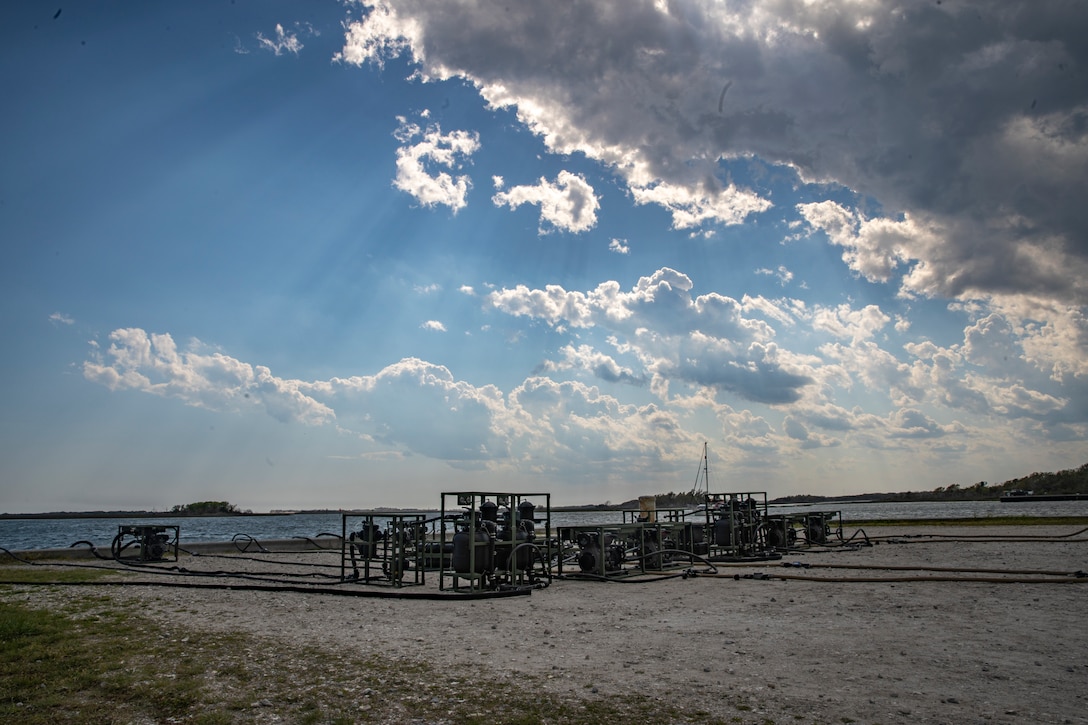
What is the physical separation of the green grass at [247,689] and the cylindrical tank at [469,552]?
23.7 ft

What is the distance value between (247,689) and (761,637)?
709 centimetres

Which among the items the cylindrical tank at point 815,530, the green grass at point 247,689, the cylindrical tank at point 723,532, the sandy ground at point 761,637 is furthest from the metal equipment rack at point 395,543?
the cylindrical tank at point 815,530

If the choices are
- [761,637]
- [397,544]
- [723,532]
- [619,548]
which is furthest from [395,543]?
[723,532]

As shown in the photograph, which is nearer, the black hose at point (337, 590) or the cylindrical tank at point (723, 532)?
the black hose at point (337, 590)

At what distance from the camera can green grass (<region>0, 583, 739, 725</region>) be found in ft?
22.0

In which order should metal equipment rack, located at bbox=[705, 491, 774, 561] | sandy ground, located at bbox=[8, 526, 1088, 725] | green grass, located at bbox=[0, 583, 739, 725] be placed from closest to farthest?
green grass, located at bbox=[0, 583, 739, 725]
sandy ground, located at bbox=[8, 526, 1088, 725]
metal equipment rack, located at bbox=[705, 491, 774, 561]

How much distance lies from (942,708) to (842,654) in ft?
7.94

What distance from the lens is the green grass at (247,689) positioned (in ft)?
22.0

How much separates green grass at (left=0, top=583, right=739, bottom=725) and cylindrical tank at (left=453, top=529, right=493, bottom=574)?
7226mm

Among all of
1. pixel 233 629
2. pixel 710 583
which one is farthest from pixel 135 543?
pixel 710 583

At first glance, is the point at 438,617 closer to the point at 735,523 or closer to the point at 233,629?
the point at 233,629

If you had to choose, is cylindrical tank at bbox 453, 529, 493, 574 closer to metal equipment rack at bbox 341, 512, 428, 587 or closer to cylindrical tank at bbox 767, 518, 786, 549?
metal equipment rack at bbox 341, 512, 428, 587

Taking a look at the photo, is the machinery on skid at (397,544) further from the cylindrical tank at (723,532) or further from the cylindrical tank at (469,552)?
the cylindrical tank at (723,532)

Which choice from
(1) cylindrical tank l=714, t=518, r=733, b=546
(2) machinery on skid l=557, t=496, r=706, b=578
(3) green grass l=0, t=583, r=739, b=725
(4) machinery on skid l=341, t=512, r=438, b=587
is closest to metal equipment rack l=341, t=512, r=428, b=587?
(4) machinery on skid l=341, t=512, r=438, b=587
